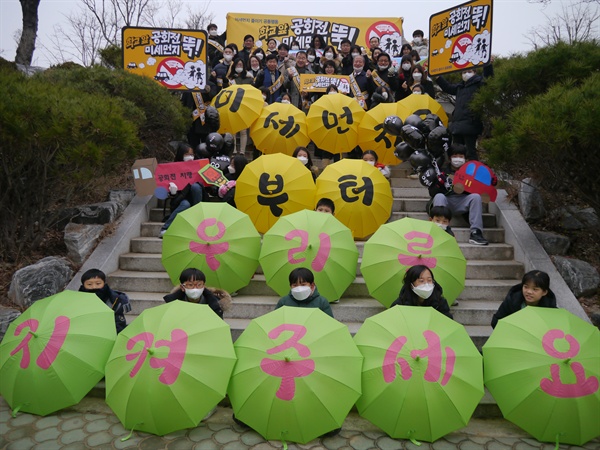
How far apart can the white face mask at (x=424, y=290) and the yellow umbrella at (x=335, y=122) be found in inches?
200

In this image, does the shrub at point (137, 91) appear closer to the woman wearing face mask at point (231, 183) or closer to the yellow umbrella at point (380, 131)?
the woman wearing face mask at point (231, 183)

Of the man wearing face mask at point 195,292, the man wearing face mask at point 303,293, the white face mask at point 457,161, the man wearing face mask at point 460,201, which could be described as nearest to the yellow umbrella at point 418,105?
the man wearing face mask at point 460,201

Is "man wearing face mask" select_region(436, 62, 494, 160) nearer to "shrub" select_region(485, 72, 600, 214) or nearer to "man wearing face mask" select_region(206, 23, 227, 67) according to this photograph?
"shrub" select_region(485, 72, 600, 214)

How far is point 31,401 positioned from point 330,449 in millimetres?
2859

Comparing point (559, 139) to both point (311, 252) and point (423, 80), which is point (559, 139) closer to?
point (311, 252)

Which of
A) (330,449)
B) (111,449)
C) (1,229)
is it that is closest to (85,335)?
(111,449)

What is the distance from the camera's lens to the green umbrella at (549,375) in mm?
4062

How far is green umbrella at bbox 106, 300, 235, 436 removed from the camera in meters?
4.18

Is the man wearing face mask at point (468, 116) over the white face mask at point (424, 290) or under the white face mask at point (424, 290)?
over

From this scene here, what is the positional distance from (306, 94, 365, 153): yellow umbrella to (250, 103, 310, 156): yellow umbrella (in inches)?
7.7

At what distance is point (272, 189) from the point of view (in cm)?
716

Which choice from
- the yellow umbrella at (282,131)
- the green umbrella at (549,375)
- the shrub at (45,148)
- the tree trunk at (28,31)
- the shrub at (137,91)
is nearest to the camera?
the green umbrella at (549,375)

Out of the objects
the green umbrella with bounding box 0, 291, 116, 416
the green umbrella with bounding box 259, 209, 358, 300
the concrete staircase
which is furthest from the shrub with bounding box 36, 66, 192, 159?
the green umbrella with bounding box 0, 291, 116, 416

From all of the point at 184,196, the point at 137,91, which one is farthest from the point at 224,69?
the point at 184,196
